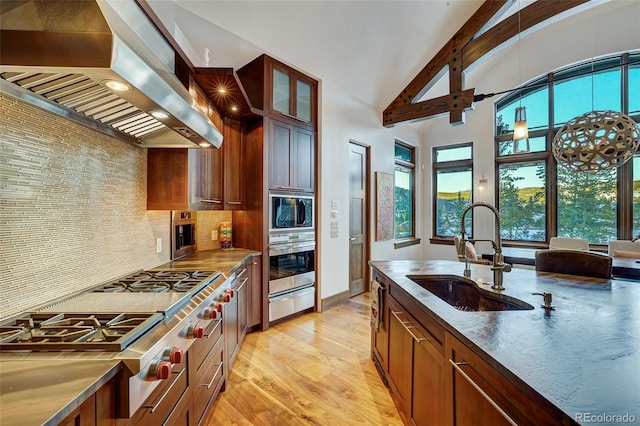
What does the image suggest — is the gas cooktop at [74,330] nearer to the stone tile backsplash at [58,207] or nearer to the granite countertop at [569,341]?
the stone tile backsplash at [58,207]

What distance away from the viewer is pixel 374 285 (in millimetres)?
2400

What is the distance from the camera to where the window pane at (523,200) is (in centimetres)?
537

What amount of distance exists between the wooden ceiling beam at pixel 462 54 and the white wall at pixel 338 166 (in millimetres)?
655

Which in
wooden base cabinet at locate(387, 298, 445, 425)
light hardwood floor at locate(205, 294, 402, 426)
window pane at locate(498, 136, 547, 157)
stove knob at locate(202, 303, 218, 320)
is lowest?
light hardwood floor at locate(205, 294, 402, 426)

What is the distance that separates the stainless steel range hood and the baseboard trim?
2.86 metres

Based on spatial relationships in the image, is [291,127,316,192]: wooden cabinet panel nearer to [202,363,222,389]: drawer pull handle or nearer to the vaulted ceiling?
the vaulted ceiling

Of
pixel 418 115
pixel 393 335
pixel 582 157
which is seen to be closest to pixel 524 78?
pixel 418 115

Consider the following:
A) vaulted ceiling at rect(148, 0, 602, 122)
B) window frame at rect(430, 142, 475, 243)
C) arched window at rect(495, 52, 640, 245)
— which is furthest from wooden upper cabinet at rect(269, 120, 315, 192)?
arched window at rect(495, 52, 640, 245)

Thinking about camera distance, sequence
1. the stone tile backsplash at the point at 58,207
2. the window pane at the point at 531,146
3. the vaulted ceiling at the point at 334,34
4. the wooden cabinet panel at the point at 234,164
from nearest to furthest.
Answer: the stone tile backsplash at the point at 58,207
the vaulted ceiling at the point at 334,34
the wooden cabinet panel at the point at 234,164
the window pane at the point at 531,146

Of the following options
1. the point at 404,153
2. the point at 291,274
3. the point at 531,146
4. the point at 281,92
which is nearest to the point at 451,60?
the point at 404,153

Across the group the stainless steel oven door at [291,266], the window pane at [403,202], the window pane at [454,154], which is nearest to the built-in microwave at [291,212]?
the stainless steel oven door at [291,266]

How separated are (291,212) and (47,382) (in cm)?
290

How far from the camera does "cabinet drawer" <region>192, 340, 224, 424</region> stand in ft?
5.07

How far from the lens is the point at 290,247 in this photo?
3.54 meters
